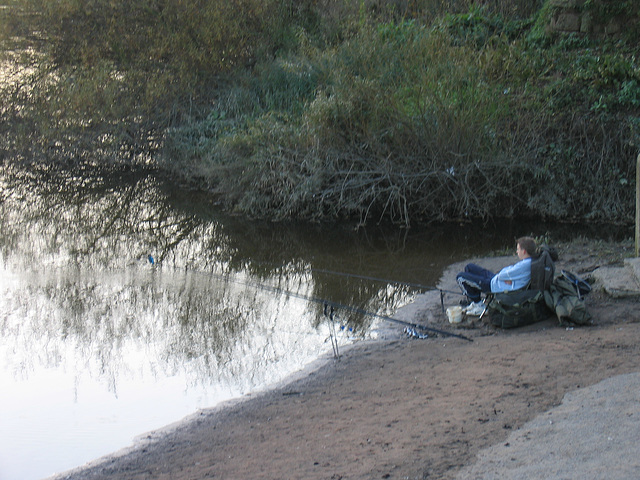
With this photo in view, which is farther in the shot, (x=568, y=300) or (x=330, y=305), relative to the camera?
(x=330, y=305)

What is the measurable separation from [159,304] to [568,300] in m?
5.69

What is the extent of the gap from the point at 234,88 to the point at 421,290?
1128cm

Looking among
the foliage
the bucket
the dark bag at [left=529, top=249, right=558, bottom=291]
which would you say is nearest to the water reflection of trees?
the bucket

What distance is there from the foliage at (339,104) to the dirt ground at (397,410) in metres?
6.88

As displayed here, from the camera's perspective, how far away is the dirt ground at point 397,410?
16.4 feet

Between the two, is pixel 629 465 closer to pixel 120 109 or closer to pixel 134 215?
pixel 134 215

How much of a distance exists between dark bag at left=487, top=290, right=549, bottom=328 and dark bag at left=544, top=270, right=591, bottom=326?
0.14 m

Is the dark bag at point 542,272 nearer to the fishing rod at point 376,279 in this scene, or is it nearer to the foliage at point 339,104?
the fishing rod at point 376,279

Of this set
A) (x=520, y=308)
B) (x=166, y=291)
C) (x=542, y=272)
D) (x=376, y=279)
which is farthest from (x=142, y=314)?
(x=542, y=272)

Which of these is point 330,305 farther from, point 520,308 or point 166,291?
point 166,291

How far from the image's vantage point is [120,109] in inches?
764

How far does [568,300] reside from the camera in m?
7.80

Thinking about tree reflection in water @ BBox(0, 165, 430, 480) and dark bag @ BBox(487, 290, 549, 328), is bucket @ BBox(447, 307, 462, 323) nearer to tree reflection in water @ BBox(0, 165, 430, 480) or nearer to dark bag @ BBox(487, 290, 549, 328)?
dark bag @ BBox(487, 290, 549, 328)

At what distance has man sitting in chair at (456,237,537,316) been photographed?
26.3 feet
